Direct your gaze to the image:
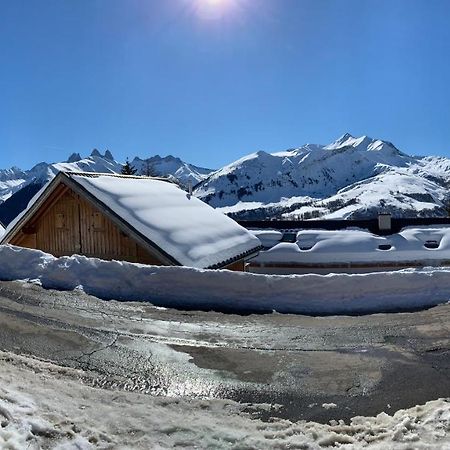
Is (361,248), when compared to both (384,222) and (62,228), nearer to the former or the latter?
(384,222)

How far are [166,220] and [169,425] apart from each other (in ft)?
41.5

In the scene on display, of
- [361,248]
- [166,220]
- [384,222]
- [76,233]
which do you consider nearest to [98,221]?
[76,233]

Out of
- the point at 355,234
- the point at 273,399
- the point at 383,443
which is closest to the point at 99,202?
the point at 273,399

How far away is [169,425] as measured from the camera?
181 inches

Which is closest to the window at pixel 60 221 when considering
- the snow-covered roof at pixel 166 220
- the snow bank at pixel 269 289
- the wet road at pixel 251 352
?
the snow-covered roof at pixel 166 220

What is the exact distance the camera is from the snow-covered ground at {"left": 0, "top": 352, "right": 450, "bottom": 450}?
4.23m

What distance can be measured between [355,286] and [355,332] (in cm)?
192

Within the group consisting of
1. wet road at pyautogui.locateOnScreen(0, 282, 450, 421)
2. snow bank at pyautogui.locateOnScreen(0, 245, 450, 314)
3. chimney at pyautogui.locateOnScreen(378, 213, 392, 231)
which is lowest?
wet road at pyautogui.locateOnScreen(0, 282, 450, 421)

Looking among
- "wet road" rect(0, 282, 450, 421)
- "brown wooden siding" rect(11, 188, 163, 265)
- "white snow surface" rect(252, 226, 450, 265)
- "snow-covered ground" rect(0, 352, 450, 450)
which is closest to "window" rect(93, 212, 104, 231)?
"brown wooden siding" rect(11, 188, 163, 265)

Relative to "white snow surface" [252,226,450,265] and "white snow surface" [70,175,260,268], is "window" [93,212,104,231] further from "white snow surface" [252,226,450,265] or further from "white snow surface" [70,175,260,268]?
"white snow surface" [252,226,450,265]

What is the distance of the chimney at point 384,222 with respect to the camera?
109ft

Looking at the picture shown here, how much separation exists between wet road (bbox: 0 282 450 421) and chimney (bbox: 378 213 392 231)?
2536 cm

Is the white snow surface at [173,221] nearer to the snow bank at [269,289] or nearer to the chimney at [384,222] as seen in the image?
the snow bank at [269,289]

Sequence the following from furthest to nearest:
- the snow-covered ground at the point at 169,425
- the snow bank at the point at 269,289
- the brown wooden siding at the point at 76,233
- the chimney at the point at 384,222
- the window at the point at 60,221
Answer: the chimney at the point at 384,222, the window at the point at 60,221, the brown wooden siding at the point at 76,233, the snow bank at the point at 269,289, the snow-covered ground at the point at 169,425
